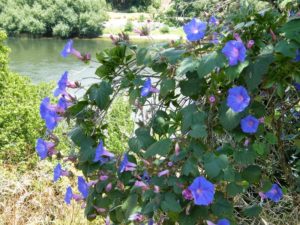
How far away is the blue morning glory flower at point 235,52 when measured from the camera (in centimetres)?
92

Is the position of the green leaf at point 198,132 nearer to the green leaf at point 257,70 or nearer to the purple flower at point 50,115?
the green leaf at point 257,70

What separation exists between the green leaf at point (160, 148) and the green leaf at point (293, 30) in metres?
0.33

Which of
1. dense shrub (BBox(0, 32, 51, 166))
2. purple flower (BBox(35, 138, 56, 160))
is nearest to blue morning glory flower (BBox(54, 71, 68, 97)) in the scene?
purple flower (BBox(35, 138, 56, 160))

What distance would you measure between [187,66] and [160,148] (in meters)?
0.18

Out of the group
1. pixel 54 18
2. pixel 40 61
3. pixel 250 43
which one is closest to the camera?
pixel 250 43

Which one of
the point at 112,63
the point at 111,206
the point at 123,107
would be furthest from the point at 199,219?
the point at 123,107

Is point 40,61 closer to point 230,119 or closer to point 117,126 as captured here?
point 117,126

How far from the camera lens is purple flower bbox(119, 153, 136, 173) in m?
1.06

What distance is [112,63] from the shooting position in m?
1.11

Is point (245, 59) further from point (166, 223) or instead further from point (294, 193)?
point (294, 193)

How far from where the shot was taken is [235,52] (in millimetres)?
931

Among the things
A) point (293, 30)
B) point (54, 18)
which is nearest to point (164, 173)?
point (293, 30)

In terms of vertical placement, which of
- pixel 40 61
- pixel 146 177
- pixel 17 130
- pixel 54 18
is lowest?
pixel 54 18

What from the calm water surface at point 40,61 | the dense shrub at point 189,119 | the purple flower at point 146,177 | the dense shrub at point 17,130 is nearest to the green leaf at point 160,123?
the dense shrub at point 189,119
